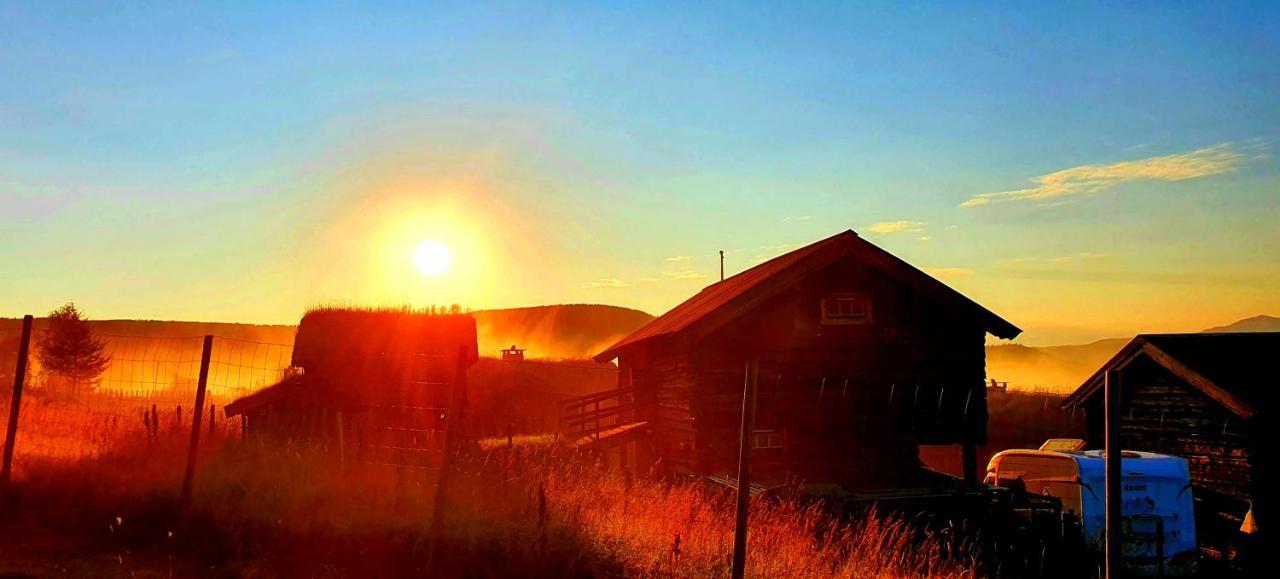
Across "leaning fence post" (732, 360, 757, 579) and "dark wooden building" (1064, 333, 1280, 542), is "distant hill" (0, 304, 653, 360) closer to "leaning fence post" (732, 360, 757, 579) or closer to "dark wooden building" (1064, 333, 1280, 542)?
"dark wooden building" (1064, 333, 1280, 542)

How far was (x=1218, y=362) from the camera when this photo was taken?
2064 cm

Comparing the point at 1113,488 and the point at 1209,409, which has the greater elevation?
the point at 1209,409

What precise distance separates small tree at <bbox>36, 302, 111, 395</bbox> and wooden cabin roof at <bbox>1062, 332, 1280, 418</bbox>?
166 ft

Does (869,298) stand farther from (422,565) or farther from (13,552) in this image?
(13,552)

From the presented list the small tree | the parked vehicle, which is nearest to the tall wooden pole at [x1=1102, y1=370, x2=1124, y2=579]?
the parked vehicle

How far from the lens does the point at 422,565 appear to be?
30.5ft

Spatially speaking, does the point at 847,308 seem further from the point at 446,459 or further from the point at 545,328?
the point at 545,328

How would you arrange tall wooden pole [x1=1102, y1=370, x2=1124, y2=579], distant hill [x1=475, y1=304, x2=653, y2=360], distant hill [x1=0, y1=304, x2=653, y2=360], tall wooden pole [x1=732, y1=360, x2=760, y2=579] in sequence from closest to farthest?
tall wooden pole [x1=1102, y1=370, x2=1124, y2=579] < tall wooden pole [x1=732, y1=360, x2=760, y2=579] < distant hill [x1=0, y1=304, x2=653, y2=360] < distant hill [x1=475, y1=304, x2=653, y2=360]

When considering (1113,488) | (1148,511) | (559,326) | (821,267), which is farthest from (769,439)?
(559,326)

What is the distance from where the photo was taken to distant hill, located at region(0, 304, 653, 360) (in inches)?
5123

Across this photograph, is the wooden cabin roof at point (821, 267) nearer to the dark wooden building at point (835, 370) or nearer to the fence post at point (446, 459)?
the dark wooden building at point (835, 370)

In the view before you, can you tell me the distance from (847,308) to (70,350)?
1838 inches

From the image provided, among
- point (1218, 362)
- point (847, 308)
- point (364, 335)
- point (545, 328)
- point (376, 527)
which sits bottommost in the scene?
point (376, 527)

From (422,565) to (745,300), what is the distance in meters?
12.0
